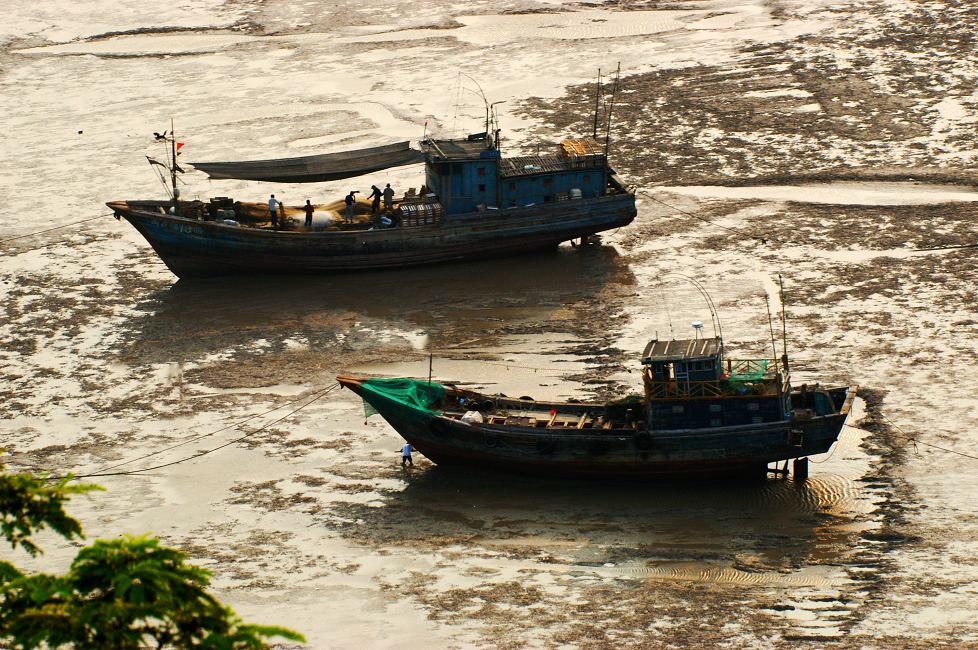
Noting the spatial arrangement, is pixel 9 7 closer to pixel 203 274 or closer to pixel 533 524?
pixel 203 274

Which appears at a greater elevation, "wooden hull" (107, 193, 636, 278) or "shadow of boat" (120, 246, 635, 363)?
"wooden hull" (107, 193, 636, 278)

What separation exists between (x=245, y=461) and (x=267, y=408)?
203 cm

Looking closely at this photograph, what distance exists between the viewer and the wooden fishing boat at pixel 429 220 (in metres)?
31.9

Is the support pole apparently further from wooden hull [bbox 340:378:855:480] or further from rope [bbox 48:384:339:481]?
rope [bbox 48:384:339:481]

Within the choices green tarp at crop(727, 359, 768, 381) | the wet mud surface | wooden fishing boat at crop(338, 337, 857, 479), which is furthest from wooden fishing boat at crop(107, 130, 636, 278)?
green tarp at crop(727, 359, 768, 381)

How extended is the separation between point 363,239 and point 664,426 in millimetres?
11983

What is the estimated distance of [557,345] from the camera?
92.2 feet

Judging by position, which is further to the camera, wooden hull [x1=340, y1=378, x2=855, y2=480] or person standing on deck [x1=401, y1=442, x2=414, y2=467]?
person standing on deck [x1=401, y1=442, x2=414, y2=467]

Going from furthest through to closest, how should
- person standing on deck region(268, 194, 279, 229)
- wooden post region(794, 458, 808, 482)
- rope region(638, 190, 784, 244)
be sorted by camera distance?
rope region(638, 190, 784, 244) < person standing on deck region(268, 194, 279, 229) < wooden post region(794, 458, 808, 482)

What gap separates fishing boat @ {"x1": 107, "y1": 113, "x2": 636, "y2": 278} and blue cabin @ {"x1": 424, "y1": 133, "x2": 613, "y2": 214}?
0.02 metres

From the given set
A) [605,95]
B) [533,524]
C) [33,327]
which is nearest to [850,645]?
[533,524]

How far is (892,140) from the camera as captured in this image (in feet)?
124

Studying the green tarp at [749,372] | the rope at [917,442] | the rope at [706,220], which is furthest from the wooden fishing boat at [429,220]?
the rope at [917,442]

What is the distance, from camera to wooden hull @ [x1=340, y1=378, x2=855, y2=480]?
21906mm
